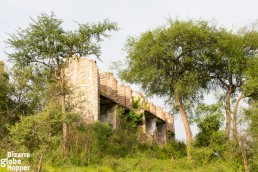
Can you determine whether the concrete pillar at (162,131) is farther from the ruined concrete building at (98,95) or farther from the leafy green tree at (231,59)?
the leafy green tree at (231,59)

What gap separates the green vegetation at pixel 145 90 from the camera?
14953 millimetres

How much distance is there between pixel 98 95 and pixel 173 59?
580cm

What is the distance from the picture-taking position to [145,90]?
28359 mm

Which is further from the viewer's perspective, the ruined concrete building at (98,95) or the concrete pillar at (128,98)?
the concrete pillar at (128,98)

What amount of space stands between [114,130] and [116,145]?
2.37 metres

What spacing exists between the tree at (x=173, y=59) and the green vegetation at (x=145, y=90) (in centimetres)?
7

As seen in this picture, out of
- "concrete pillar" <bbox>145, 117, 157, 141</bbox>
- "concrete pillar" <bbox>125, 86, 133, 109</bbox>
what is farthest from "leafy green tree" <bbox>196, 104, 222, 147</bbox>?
"concrete pillar" <bbox>145, 117, 157, 141</bbox>

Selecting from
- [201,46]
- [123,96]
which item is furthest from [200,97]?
[123,96]

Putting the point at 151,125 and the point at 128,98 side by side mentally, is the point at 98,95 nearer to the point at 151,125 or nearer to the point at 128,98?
the point at 128,98

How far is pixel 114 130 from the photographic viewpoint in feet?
80.1

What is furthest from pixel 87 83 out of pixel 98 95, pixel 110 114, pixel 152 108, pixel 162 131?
pixel 162 131

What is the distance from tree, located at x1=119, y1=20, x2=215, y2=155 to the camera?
84.3 ft

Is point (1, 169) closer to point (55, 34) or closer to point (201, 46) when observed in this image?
point (55, 34)

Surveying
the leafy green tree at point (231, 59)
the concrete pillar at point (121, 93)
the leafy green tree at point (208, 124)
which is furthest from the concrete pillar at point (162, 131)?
the leafy green tree at point (208, 124)
